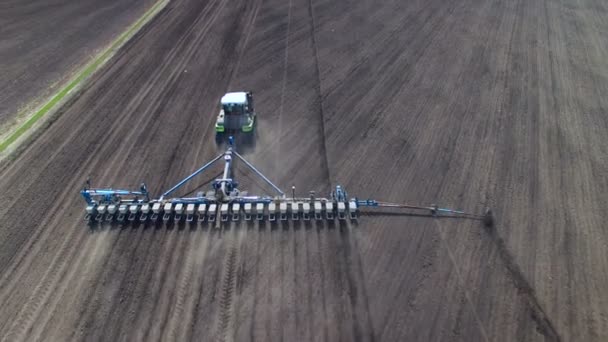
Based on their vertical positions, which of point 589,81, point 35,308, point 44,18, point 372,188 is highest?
point 44,18

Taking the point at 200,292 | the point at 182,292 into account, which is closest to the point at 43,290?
the point at 182,292

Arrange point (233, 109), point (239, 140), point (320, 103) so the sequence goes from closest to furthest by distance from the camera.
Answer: point (233, 109)
point (239, 140)
point (320, 103)

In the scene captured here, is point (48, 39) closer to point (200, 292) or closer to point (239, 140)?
point (239, 140)

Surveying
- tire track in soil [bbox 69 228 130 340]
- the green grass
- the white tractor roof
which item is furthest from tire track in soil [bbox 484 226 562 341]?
the green grass

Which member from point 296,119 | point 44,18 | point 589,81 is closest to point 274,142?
point 296,119

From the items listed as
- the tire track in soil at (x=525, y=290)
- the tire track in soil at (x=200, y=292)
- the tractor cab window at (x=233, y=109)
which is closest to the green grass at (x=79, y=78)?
the tractor cab window at (x=233, y=109)

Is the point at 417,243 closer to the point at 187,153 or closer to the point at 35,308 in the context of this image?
the point at 187,153

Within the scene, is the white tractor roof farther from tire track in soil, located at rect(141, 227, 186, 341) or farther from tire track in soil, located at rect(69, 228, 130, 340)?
tire track in soil, located at rect(69, 228, 130, 340)
